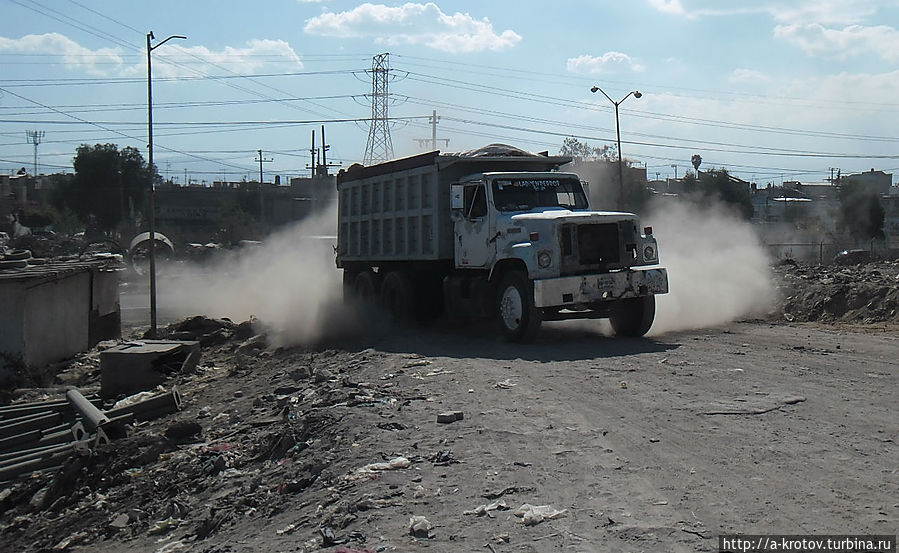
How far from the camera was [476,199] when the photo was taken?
15.3m

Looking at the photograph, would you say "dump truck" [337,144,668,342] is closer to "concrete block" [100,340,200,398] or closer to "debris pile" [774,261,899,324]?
"concrete block" [100,340,200,398]

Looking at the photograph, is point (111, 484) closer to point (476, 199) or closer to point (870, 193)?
point (476, 199)

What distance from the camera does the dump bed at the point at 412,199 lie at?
1620 centimetres

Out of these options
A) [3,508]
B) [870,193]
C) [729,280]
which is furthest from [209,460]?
[870,193]

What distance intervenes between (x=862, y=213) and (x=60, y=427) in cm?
5881

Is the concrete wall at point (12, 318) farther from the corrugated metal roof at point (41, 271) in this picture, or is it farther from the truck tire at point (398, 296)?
the truck tire at point (398, 296)

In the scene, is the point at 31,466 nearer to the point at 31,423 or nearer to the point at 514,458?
the point at 31,423

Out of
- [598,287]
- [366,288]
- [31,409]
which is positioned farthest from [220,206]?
[598,287]

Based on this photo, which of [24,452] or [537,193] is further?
[537,193]

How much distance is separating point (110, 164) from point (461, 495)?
77904mm

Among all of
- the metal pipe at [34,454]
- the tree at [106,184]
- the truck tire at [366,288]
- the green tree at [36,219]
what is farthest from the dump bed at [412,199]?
the green tree at [36,219]

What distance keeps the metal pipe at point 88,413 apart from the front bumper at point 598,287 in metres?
6.49

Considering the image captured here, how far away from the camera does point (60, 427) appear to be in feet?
44.0

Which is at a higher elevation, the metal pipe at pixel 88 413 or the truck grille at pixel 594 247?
the truck grille at pixel 594 247
